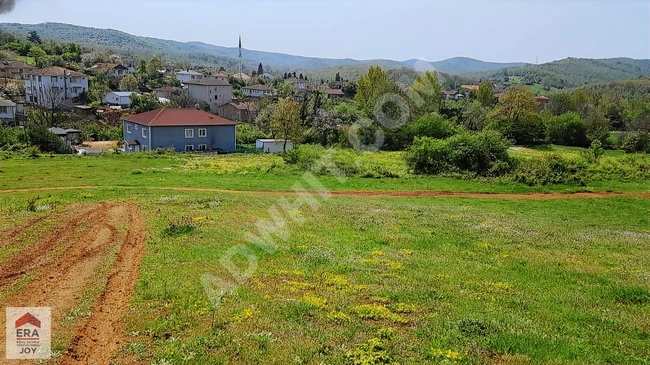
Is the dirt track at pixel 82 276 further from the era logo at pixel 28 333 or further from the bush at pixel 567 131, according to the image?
the bush at pixel 567 131

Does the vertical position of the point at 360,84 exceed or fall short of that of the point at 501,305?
it exceeds it

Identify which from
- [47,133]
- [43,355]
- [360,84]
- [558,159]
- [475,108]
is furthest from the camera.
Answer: [475,108]

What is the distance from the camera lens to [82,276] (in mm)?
10820

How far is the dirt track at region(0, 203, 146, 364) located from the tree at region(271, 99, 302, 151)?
37980 mm

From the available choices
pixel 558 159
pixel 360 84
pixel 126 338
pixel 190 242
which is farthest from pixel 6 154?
pixel 360 84

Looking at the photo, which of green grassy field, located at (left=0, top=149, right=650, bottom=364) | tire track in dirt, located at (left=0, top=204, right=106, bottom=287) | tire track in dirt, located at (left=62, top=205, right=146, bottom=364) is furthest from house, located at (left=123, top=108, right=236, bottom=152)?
tire track in dirt, located at (left=62, top=205, right=146, bottom=364)

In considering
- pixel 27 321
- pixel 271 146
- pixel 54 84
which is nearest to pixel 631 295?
pixel 27 321

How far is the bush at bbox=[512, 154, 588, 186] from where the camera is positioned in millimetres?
33125

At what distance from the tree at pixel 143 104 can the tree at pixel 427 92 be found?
40.9 m

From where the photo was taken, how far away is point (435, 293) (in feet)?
35.1

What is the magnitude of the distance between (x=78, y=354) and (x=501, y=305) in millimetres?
7963

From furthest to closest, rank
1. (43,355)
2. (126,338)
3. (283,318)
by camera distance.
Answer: (283,318) → (126,338) → (43,355)

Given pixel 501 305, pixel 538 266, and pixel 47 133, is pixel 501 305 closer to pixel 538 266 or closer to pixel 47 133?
pixel 538 266

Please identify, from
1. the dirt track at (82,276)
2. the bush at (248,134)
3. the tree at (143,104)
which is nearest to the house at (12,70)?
the tree at (143,104)
